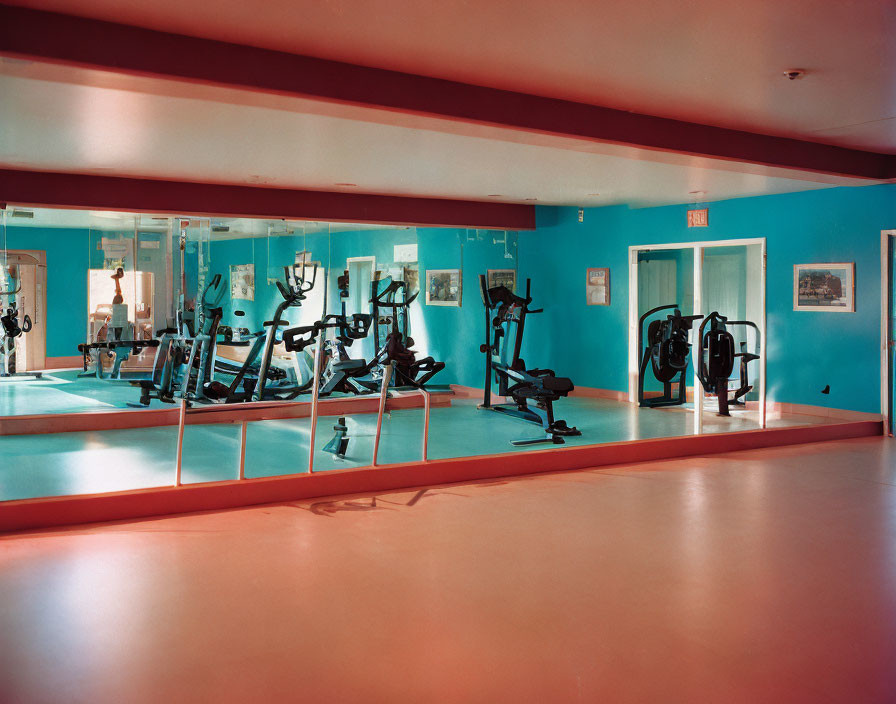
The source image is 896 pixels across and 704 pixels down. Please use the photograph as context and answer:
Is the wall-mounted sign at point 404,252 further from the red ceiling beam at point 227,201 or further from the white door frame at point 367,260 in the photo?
the red ceiling beam at point 227,201

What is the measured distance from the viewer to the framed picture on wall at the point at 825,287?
30.1 ft

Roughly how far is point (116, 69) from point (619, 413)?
24.9 feet

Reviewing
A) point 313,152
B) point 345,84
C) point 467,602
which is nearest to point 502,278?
point 313,152

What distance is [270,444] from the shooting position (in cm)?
775

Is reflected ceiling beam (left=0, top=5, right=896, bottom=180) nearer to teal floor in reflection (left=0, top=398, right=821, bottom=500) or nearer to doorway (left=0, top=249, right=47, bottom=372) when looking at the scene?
teal floor in reflection (left=0, top=398, right=821, bottom=500)

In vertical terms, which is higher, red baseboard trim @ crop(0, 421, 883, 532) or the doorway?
the doorway

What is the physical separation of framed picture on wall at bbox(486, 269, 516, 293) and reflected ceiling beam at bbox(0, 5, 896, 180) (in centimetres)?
526

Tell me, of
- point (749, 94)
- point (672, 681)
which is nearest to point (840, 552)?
point (672, 681)

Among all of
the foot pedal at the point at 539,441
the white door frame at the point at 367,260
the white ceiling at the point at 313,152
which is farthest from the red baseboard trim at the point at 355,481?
the white door frame at the point at 367,260

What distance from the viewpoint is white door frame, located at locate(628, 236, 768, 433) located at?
8406mm

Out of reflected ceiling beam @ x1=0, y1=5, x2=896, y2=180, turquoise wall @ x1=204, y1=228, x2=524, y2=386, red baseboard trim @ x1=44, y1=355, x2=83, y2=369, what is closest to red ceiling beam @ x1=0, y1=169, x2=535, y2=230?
turquoise wall @ x1=204, y1=228, x2=524, y2=386

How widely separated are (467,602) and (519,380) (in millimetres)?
5517

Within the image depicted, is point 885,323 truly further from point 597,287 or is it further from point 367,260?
point 367,260

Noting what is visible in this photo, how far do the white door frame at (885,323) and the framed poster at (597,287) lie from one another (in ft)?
12.5
